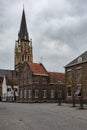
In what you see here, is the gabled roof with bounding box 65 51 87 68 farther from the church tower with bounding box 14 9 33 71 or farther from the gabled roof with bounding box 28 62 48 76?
Answer: the church tower with bounding box 14 9 33 71

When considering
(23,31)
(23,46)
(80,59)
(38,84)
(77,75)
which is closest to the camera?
(80,59)

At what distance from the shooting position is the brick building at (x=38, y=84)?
7588 centimetres

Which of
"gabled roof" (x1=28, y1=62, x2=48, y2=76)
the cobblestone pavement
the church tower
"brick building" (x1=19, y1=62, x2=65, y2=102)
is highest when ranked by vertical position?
the church tower

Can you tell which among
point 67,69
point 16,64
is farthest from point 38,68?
point 16,64

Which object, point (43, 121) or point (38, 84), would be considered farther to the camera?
point (38, 84)

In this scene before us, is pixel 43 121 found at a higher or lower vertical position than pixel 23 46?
lower

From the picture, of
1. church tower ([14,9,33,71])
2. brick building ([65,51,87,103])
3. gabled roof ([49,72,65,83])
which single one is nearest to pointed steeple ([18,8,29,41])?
church tower ([14,9,33,71])

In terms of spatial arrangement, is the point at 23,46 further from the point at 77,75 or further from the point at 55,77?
the point at 77,75

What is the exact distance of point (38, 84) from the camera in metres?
76.3

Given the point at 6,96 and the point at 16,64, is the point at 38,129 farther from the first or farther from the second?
the point at 16,64

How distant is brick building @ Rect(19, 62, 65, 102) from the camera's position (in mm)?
75875

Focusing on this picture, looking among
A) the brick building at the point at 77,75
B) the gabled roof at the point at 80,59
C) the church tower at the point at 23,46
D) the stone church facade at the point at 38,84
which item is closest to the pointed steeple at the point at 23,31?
the church tower at the point at 23,46

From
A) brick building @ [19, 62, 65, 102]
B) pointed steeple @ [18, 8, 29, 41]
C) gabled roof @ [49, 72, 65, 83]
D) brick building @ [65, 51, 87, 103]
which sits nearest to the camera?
brick building @ [65, 51, 87, 103]

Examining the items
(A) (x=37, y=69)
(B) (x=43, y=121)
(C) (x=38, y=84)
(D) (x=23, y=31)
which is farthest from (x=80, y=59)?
(D) (x=23, y=31)
